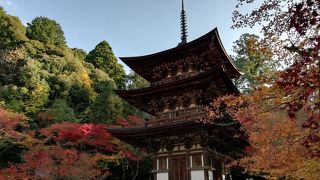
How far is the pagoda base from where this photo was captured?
15.0 meters

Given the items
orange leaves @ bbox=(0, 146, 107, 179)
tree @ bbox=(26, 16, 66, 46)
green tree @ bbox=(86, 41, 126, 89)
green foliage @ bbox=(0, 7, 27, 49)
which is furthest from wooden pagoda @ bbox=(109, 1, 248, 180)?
tree @ bbox=(26, 16, 66, 46)

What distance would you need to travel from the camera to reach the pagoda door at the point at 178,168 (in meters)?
15.4

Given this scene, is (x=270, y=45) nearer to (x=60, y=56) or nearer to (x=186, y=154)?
(x=186, y=154)

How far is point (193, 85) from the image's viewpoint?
15992mm

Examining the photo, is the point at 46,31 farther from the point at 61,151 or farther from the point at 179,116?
the point at 179,116

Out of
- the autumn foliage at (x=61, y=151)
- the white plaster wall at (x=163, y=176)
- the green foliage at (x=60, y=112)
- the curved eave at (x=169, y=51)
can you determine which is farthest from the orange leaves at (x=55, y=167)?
the green foliage at (x=60, y=112)

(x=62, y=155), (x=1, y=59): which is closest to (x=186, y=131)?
(x=62, y=155)

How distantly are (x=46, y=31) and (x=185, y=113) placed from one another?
1635 inches

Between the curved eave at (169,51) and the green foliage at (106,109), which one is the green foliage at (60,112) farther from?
the curved eave at (169,51)

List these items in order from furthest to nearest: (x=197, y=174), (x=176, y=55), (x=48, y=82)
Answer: (x=48, y=82)
(x=176, y=55)
(x=197, y=174)

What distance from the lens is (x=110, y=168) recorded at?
96.0ft

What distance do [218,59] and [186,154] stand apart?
6.30 m

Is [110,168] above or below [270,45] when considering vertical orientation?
below

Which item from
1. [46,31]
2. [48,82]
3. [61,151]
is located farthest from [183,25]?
[46,31]
